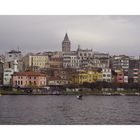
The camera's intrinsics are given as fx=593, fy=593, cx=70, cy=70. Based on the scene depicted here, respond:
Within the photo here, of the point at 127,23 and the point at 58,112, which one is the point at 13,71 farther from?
the point at 127,23

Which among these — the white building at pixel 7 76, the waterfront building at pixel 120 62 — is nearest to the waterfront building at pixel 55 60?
the white building at pixel 7 76

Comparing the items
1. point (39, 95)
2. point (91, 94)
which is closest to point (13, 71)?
point (39, 95)

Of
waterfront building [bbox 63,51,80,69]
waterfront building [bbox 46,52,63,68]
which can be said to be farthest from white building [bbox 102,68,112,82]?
waterfront building [bbox 46,52,63,68]

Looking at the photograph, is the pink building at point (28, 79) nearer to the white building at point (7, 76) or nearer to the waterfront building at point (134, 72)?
the white building at point (7, 76)

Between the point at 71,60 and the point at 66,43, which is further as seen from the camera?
the point at 71,60

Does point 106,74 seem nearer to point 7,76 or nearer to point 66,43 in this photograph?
point 66,43

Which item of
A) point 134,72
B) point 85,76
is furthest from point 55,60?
point 134,72
